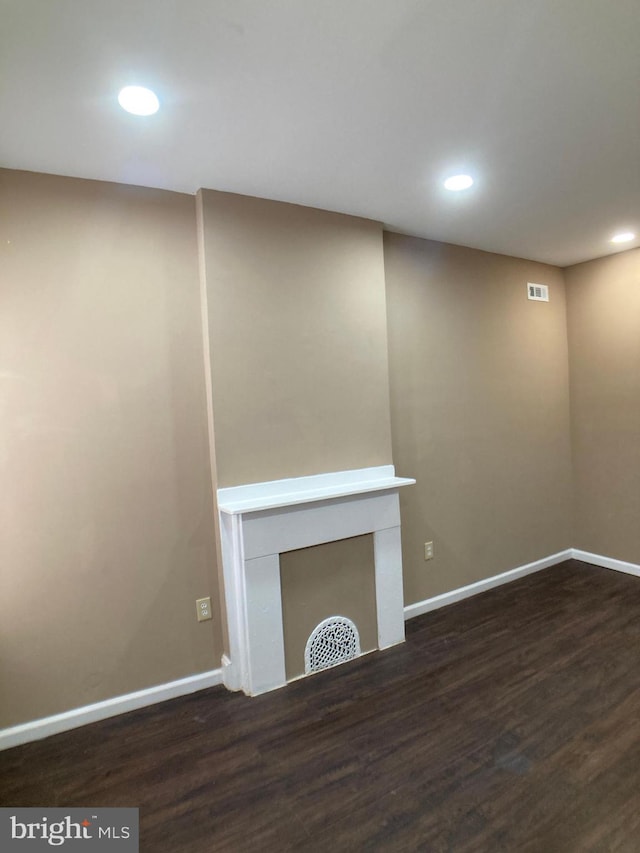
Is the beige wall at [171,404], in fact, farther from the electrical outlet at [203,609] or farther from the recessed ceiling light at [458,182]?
the recessed ceiling light at [458,182]

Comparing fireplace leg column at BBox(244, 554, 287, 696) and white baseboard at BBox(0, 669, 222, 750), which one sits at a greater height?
fireplace leg column at BBox(244, 554, 287, 696)

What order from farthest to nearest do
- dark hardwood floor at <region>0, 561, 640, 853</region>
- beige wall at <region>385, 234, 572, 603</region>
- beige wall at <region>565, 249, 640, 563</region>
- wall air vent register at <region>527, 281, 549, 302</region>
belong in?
1. wall air vent register at <region>527, 281, 549, 302</region>
2. beige wall at <region>565, 249, 640, 563</region>
3. beige wall at <region>385, 234, 572, 603</region>
4. dark hardwood floor at <region>0, 561, 640, 853</region>

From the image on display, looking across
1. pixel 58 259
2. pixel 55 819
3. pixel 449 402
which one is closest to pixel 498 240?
pixel 449 402

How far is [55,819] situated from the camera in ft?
5.36

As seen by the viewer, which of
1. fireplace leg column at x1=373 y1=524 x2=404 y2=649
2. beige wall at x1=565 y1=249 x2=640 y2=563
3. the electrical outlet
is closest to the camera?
the electrical outlet

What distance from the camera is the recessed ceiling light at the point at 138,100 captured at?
5.19 ft

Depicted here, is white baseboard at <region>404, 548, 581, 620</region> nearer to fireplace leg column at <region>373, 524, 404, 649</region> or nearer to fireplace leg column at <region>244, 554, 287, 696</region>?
fireplace leg column at <region>373, 524, 404, 649</region>

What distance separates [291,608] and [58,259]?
2.09 m

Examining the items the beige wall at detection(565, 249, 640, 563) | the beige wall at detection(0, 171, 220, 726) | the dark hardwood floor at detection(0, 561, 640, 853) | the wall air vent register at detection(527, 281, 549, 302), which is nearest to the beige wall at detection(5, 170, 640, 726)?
the beige wall at detection(0, 171, 220, 726)

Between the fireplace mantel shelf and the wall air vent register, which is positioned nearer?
the fireplace mantel shelf

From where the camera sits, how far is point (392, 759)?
1860 millimetres

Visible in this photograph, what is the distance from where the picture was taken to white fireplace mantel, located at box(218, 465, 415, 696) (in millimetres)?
2291

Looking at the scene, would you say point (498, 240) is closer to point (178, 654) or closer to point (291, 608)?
point (291, 608)

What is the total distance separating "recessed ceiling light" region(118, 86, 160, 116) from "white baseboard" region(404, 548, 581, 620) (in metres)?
3.07
